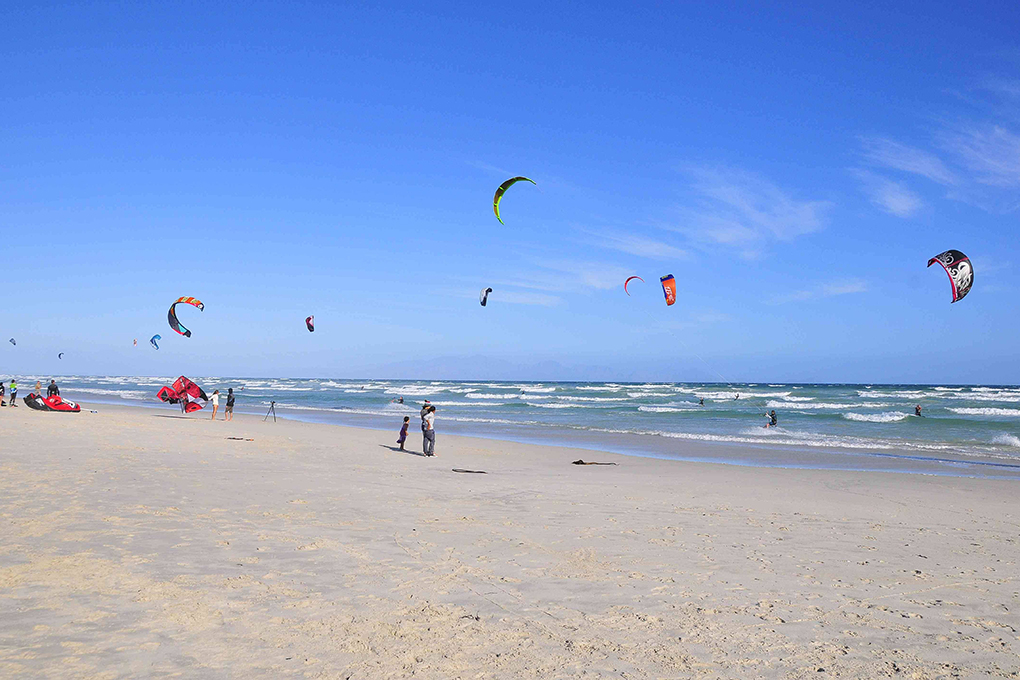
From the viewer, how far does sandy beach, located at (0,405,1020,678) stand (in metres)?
4.21

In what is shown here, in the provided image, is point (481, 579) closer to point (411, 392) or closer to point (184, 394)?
point (184, 394)

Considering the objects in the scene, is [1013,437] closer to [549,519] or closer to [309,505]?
[549,519]

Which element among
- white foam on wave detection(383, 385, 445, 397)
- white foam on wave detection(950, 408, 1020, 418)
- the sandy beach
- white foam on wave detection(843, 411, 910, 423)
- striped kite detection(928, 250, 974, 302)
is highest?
striped kite detection(928, 250, 974, 302)

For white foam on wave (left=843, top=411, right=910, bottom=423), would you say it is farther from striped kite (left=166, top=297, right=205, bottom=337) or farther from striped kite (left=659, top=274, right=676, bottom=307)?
striped kite (left=166, top=297, right=205, bottom=337)

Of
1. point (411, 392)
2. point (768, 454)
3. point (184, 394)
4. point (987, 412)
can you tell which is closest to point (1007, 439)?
point (768, 454)

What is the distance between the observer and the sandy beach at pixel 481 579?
4.21m

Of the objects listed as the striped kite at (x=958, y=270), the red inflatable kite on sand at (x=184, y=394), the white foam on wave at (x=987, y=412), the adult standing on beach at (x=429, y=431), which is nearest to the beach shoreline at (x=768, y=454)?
the striped kite at (x=958, y=270)

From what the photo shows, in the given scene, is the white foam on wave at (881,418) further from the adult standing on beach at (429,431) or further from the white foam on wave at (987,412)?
the adult standing on beach at (429,431)

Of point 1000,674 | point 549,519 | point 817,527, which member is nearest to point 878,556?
point 817,527

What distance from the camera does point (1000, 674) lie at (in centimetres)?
411

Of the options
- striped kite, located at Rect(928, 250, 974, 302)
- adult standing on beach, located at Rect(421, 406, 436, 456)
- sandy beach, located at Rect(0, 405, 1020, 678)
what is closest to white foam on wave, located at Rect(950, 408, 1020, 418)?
striped kite, located at Rect(928, 250, 974, 302)

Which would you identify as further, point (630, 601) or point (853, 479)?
point (853, 479)

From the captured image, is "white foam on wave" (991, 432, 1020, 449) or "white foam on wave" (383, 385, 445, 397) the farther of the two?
"white foam on wave" (383, 385, 445, 397)

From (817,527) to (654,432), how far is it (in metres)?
18.1
